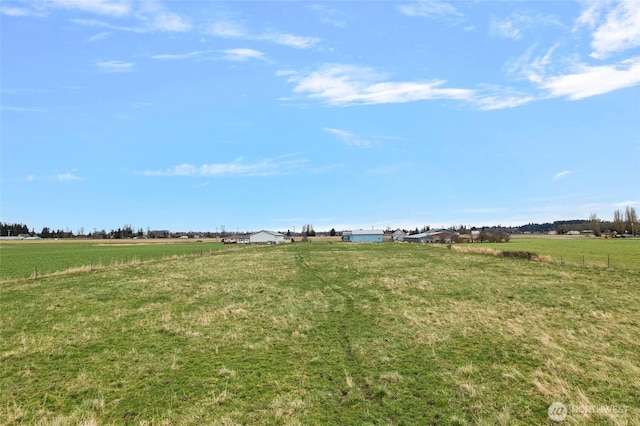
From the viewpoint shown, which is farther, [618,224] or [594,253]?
[618,224]

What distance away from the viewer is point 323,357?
35.3ft

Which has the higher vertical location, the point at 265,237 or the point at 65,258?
the point at 265,237

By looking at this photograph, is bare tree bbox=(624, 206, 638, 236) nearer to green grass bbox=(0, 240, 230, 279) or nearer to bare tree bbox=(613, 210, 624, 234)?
bare tree bbox=(613, 210, 624, 234)

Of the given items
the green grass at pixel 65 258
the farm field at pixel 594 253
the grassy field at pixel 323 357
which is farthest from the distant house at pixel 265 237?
the grassy field at pixel 323 357

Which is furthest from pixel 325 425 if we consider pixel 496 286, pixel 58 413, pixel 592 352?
pixel 496 286

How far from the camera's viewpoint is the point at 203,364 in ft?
33.7

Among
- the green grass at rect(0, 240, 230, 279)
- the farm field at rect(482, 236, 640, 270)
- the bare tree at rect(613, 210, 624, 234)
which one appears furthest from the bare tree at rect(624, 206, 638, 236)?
the green grass at rect(0, 240, 230, 279)

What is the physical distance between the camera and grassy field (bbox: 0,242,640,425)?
760 cm

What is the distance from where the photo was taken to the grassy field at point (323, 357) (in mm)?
7602

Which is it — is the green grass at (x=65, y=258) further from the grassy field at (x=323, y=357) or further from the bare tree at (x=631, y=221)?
the bare tree at (x=631, y=221)

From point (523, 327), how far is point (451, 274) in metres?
16.3

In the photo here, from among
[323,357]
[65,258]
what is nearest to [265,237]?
[65,258]

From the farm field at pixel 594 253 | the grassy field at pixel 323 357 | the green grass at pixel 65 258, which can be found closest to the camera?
the grassy field at pixel 323 357

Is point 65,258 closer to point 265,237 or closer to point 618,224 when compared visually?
point 265,237
